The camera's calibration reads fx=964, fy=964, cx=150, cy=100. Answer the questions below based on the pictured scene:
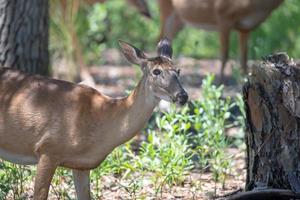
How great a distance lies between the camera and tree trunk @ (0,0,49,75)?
25.0ft

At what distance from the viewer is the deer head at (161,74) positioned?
5.53 meters

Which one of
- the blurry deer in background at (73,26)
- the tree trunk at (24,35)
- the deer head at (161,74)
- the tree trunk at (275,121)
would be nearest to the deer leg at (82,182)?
the deer head at (161,74)

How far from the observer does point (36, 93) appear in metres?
5.93

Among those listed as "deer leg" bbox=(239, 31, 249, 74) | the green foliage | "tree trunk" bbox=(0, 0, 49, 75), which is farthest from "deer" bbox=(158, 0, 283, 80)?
the green foliage

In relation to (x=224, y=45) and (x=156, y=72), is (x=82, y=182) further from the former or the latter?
(x=224, y=45)

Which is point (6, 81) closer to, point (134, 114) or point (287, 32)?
point (134, 114)

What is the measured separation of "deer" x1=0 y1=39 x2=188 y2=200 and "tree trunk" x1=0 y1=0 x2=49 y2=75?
1.67 m

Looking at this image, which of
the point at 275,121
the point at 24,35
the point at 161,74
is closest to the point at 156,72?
the point at 161,74

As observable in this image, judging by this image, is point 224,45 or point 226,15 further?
point 226,15

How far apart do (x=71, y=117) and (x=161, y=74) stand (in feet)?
2.02

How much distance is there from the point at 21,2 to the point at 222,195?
2.29m

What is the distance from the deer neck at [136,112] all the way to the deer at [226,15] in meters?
5.60

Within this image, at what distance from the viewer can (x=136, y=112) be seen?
18.9 feet

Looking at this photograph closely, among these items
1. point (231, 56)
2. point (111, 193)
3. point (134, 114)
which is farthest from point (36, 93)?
point (231, 56)
